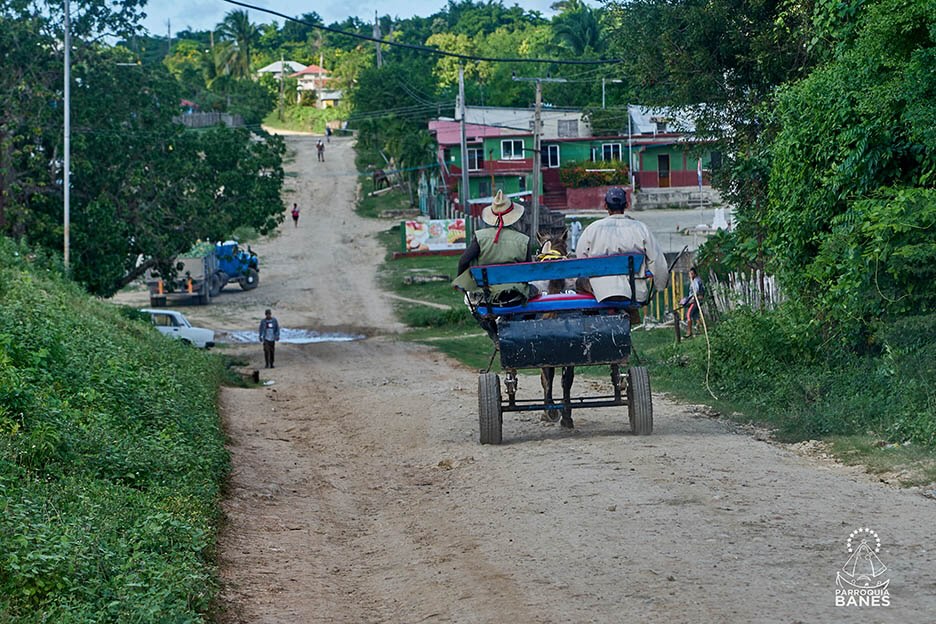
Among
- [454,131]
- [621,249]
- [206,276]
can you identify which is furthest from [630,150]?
[621,249]

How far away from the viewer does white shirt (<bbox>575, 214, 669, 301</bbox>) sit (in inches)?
462

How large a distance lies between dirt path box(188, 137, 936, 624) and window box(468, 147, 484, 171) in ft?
177

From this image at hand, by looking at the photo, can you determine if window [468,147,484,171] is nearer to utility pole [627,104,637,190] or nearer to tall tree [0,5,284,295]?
utility pole [627,104,637,190]

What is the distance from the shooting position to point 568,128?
68250 millimetres

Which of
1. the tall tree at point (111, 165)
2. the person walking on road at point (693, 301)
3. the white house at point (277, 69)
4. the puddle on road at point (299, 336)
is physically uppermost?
the white house at point (277, 69)

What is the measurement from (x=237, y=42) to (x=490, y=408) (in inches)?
4612

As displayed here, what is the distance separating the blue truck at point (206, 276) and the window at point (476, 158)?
18620 millimetres

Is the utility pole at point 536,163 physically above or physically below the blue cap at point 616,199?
above

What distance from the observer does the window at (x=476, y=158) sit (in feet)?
227

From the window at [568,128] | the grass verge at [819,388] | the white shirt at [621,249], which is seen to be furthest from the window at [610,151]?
the white shirt at [621,249]

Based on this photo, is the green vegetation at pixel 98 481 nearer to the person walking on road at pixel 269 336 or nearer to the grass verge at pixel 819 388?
the grass verge at pixel 819 388

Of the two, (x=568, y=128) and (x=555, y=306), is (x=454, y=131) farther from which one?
(x=555, y=306)

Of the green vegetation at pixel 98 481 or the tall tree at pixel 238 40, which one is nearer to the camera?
the green vegetation at pixel 98 481

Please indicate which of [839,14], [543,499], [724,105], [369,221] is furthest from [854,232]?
[369,221]
